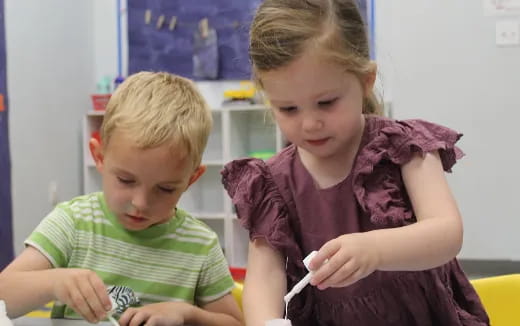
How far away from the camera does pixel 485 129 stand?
103 inches

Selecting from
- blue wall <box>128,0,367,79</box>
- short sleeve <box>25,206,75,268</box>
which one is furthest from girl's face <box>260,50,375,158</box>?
blue wall <box>128,0,367,79</box>

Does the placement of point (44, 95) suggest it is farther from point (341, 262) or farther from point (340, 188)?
point (341, 262)

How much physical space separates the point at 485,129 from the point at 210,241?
74.7 inches

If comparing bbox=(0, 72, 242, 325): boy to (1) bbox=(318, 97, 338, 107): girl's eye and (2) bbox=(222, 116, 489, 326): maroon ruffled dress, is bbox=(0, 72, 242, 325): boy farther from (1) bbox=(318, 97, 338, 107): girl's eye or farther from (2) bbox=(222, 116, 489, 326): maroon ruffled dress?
(1) bbox=(318, 97, 338, 107): girl's eye

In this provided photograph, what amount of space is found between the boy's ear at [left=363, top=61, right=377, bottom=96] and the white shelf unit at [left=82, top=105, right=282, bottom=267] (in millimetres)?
2167

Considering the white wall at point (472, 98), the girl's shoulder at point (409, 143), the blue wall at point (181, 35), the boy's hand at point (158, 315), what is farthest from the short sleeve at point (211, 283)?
the blue wall at point (181, 35)

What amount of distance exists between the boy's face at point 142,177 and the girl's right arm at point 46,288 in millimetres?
132

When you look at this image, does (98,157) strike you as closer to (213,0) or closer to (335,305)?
(335,305)

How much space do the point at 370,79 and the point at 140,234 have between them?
1.52ft

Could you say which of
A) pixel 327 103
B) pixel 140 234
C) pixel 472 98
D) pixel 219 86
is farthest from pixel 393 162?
pixel 219 86

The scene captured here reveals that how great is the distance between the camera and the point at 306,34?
748 mm

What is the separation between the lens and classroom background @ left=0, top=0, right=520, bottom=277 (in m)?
2.61

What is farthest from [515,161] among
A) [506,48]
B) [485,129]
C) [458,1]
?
[458,1]

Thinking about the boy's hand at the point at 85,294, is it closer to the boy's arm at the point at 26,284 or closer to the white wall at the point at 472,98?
the boy's arm at the point at 26,284
